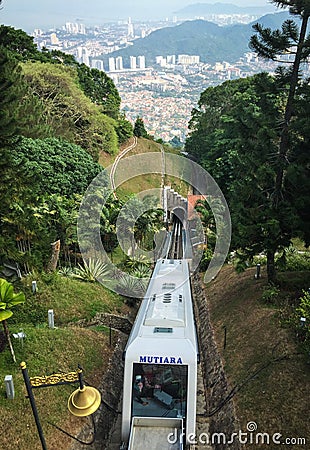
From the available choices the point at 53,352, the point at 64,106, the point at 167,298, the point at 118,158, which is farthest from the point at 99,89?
the point at 53,352

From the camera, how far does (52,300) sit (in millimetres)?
12211

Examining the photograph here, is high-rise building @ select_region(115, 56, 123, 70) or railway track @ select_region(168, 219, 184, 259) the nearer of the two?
railway track @ select_region(168, 219, 184, 259)

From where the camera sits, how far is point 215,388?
970 cm

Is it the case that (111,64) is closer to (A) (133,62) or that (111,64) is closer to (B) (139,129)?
(A) (133,62)

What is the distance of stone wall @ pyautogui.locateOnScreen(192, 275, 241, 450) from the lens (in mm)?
8211

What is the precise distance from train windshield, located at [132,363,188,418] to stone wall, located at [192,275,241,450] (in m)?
1.18

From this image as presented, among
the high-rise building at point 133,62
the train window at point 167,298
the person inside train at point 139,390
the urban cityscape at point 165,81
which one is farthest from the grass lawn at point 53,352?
the high-rise building at point 133,62

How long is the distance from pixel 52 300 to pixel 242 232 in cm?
592

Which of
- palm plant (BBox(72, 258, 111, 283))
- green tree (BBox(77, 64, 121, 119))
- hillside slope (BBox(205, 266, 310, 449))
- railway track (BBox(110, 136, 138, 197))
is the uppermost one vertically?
green tree (BBox(77, 64, 121, 119))

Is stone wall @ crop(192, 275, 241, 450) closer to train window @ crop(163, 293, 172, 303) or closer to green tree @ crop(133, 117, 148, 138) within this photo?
train window @ crop(163, 293, 172, 303)

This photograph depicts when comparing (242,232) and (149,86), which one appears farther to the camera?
(149,86)

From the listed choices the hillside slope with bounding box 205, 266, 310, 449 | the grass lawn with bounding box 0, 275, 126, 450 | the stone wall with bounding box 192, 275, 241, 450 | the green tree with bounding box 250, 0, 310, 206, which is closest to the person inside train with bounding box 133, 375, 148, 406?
the grass lawn with bounding box 0, 275, 126, 450

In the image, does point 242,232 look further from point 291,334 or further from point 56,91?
point 56,91

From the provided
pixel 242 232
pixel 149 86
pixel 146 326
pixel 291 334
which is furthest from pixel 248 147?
pixel 149 86
